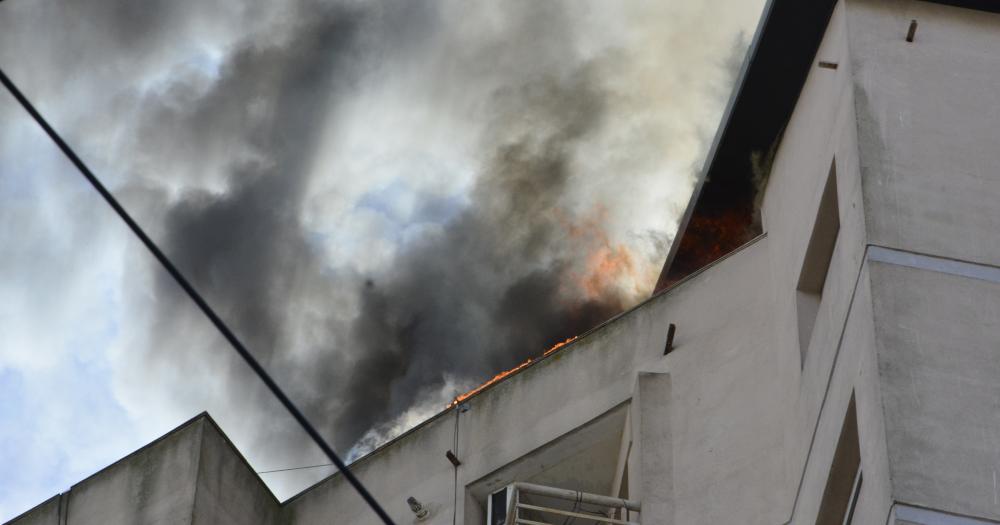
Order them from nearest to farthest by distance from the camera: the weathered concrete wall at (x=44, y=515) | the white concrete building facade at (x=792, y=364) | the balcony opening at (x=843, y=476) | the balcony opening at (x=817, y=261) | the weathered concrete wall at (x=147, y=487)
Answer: the white concrete building facade at (x=792, y=364)
the balcony opening at (x=843, y=476)
the balcony opening at (x=817, y=261)
the weathered concrete wall at (x=147, y=487)
the weathered concrete wall at (x=44, y=515)

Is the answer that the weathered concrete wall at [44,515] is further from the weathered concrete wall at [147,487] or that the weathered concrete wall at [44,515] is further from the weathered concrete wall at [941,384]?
the weathered concrete wall at [941,384]

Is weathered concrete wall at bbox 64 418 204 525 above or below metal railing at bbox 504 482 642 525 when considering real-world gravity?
above

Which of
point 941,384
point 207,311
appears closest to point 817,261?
point 941,384

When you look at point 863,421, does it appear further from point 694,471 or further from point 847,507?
point 694,471

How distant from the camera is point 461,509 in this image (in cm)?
2191

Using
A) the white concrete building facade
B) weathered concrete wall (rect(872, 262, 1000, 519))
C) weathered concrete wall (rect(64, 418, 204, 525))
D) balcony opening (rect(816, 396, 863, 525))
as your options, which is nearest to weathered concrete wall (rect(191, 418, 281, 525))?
the white concrete building facade

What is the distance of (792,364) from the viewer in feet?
60.5

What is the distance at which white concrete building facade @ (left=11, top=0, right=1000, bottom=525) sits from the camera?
1420 centimetres

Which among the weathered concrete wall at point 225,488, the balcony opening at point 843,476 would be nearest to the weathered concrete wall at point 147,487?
the weathered concrete wall at point 225,488

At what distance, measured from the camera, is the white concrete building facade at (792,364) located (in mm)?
14195

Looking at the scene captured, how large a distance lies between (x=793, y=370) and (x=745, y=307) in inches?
87.2

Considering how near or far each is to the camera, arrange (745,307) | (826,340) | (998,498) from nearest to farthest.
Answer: (998,498) < (826,340) < (745,307)

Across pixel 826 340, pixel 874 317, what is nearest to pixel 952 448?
pixel 874 317

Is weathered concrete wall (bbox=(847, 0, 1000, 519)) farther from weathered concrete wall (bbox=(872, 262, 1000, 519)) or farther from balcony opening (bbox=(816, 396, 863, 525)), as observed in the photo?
balcony opening (bbox=(816, 396, 863, 525))
